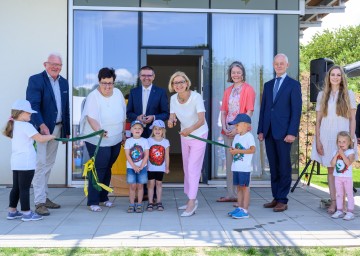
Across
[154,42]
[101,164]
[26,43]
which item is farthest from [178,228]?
[26,43]

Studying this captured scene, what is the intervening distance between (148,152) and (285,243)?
2052 mm

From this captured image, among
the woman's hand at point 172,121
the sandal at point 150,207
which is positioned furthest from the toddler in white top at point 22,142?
the sandal at point 150,207

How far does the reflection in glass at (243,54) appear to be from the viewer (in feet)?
27.2

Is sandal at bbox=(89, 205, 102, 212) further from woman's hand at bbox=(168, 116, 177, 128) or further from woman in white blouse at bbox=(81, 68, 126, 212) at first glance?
woman's hand at bbox=(168, 116, 177, 128)

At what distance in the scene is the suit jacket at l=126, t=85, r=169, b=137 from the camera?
21.1 feet

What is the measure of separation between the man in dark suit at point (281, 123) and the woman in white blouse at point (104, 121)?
5.72 feet

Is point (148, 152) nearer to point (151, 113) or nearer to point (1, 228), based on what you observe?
point (151, 113)

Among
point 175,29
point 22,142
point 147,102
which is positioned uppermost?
point 175,29

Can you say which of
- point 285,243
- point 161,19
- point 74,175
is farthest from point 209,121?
point 285,243

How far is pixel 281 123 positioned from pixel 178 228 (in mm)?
1874

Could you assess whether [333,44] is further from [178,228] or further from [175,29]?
[178,228]

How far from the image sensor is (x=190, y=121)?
5730 millimetres

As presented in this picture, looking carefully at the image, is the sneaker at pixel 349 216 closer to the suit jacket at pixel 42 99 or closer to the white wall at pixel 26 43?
the suit jacket at pixel 42 99

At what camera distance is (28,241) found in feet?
14.6
